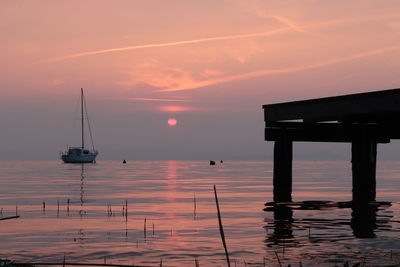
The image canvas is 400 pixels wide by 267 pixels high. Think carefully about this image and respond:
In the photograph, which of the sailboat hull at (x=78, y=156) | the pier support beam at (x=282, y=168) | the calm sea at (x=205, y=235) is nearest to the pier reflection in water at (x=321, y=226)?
the calm sea at (x=205, y=235)

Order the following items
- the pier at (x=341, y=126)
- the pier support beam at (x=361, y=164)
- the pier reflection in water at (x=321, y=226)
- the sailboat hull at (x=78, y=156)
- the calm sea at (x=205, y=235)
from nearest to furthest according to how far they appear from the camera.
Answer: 1. the calm sea at (x=205, y=235)
2. the pier reflection in water at (x=321, y=226)
3. the pier at (x=341, y=126)
4. the pier support beam at (x=361, y=164)
5. the sailboat hull at (x=78, y=156)

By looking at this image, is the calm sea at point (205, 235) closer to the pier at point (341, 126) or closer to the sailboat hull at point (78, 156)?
the pier at point (341, 126)

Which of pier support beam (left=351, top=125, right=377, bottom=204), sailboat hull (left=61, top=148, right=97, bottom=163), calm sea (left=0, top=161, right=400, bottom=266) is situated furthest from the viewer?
sailboat hull (left=61, top=148, right=97, bottom=163)

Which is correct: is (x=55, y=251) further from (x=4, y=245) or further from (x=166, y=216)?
(x=166, y=216)

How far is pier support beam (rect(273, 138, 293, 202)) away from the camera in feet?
85.3

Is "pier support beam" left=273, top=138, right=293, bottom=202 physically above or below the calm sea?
above

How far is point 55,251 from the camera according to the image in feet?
51.0

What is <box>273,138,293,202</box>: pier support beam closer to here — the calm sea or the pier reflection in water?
the pier reflection in water

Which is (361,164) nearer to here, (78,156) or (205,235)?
(205,235)

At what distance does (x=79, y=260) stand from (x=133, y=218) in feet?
33.0

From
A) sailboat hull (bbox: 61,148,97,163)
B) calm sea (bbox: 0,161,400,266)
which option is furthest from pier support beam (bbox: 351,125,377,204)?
sailboat hull (bbox: 61,148,97,163)

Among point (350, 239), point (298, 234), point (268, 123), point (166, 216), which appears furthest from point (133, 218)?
point (350, 239)

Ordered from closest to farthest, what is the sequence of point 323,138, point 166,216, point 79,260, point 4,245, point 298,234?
1. point 79,260
2. point 4,245
3. point 298,234
4. point 166,216
5. point 323,138

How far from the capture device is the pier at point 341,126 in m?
20.7
